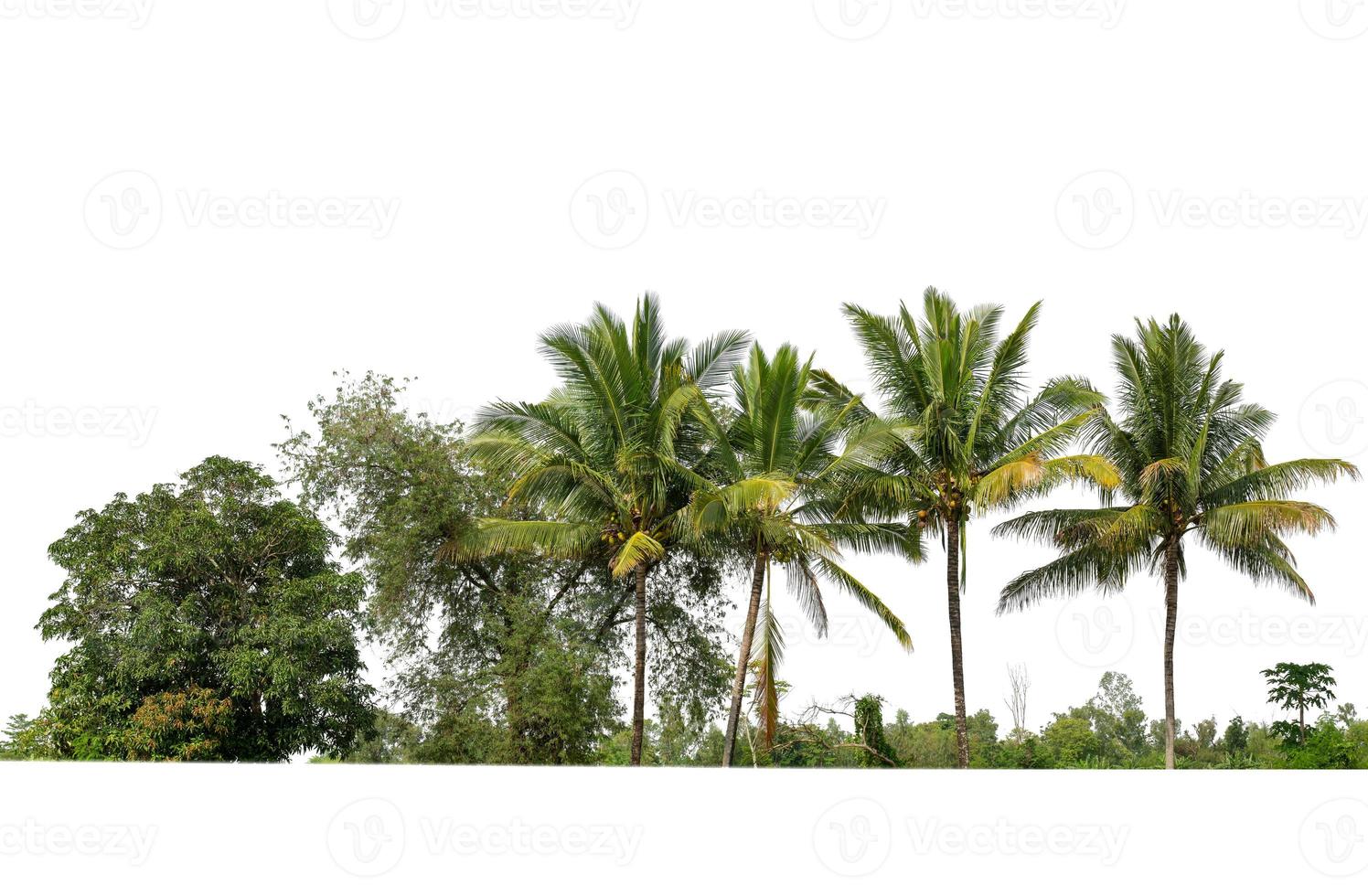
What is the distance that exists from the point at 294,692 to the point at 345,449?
5.13 metres

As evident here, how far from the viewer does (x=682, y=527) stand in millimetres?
18703

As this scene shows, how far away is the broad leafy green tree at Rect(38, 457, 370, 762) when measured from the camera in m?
18.7

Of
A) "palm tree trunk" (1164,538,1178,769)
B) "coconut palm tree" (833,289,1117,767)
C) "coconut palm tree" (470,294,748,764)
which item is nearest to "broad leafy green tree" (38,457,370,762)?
"coconut palm tree" (470,294,748,764)

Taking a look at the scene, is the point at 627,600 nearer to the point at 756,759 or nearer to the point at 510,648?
the point at 510,648

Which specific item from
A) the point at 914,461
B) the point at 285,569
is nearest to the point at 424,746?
the point at 285,569

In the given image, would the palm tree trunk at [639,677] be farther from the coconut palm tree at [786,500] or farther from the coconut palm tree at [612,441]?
the coconut palm tree at [786,500]

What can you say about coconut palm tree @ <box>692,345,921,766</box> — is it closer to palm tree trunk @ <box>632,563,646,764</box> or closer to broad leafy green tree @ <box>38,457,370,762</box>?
palm tree trunk @ <box>632,563,646,764</box>

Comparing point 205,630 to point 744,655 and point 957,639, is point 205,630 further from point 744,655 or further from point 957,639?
point 957,639

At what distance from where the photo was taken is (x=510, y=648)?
21.2 metres

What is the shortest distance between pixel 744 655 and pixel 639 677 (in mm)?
1803

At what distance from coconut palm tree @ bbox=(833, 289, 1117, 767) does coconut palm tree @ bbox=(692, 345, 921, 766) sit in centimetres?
57

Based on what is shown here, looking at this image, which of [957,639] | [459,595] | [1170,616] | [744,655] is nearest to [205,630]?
[459,595]

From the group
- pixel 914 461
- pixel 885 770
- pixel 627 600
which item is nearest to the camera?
pixel 885 770

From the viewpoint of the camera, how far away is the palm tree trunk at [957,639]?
717 inches
